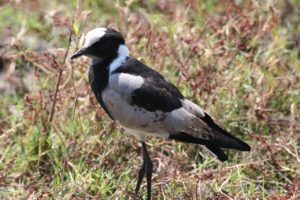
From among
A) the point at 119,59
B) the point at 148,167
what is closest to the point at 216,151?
the point at 148,167

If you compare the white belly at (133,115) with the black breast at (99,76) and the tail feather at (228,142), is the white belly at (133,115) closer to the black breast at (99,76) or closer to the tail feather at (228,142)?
the black breast at (99,76)

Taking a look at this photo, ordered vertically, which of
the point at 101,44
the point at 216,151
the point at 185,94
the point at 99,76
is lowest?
the point at 216,151

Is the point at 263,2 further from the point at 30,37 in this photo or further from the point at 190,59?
the point at 30,37

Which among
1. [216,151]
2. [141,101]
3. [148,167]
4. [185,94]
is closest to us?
[141,101]

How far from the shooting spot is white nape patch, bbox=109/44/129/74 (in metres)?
4.50

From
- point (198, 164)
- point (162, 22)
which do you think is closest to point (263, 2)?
point (162, 22)

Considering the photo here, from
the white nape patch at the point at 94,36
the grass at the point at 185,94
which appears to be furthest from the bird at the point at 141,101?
the grass at the point at 185,94

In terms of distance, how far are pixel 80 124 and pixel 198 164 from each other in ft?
2.50

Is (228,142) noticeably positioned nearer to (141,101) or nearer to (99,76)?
(141,101)

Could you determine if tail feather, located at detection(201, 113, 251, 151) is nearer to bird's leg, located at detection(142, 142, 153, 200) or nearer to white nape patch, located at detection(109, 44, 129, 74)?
bird's leg, located at detection(142, 142, 153, 200)

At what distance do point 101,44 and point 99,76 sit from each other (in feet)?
0.57

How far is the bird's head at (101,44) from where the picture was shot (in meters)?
4.48

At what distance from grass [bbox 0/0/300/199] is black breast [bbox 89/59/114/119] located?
14 cm

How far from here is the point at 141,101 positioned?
14.5 feet
